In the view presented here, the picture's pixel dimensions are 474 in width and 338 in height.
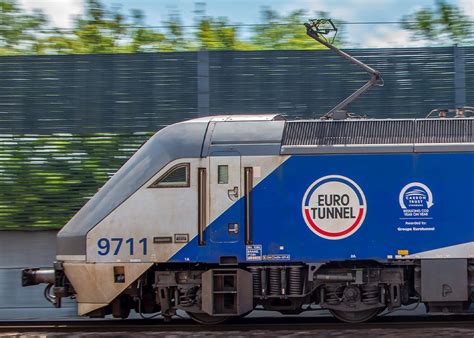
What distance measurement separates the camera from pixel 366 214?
38.5 ft

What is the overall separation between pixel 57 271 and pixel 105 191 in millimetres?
1388

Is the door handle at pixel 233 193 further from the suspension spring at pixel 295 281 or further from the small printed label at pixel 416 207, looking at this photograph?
the small printed label at pixel 416 207

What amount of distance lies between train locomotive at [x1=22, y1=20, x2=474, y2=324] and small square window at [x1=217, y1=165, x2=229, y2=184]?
0.03m

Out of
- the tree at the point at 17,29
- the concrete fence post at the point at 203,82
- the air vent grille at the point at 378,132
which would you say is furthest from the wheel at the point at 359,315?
the tree at the point at 17,29

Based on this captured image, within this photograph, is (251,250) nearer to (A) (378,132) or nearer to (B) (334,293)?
(B) (334,293)

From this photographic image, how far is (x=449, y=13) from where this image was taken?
19.5 m

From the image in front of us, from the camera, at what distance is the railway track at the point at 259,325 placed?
11992 millimetres

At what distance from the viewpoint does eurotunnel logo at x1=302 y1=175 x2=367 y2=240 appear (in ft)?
38.5

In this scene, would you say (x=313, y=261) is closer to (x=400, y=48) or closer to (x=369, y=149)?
(x=369, y=149)

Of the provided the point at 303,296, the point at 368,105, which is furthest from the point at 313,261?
the point at 368,105

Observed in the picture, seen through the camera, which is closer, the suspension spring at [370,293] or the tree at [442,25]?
the suspension spring at [370,293]

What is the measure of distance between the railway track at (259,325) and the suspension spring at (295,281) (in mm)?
561

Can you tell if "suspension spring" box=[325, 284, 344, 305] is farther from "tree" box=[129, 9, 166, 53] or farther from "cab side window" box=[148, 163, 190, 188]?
"tree" box=[129, 9, 166, 53]

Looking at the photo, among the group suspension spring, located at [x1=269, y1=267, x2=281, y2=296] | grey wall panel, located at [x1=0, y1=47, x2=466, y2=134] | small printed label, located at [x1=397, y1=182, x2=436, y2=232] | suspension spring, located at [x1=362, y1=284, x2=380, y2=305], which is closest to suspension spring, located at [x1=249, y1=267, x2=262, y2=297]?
suspension spring, located at [x1=269, y1=267, x2=281, y2=296]
